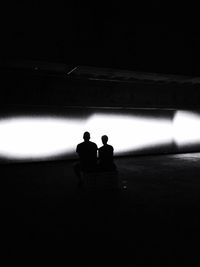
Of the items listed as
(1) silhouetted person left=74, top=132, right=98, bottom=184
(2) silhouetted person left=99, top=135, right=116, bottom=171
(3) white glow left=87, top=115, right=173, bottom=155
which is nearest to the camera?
(2) silhouetted person left=99, top=135, right=116, bottom=171

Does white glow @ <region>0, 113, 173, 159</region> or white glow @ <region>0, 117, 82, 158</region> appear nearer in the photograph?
white glow @ <region>0, 117, 82, 158</region>

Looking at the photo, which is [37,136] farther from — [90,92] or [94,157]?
[94,157]

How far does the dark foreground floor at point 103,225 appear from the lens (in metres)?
2.80

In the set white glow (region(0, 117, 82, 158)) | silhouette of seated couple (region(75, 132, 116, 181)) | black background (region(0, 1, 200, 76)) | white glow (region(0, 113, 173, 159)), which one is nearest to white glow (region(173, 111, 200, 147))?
white glow (region(0, 113, 173, 159))

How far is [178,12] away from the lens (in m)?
9.17

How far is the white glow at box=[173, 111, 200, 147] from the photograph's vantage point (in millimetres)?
15173

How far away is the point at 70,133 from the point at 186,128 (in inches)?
293

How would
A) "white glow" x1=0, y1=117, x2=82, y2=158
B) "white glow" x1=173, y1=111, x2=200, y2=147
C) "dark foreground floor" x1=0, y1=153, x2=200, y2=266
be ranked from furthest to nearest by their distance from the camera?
"white glow" x1=173, y1=111, x2=200, y2=147 → "white glow" x1=0, y1=117, x2=82, y2=158 → "dark foreground floor" x1=0, y1=153, x2=200, y2=266

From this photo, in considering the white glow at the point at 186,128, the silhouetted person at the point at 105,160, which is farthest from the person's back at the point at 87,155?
the white glow at the point at 186,128

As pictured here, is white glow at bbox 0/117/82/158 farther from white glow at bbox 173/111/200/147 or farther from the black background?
white glow at bbox 173/111/200/147

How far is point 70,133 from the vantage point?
12.3 m

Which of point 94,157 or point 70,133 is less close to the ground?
point 70,133

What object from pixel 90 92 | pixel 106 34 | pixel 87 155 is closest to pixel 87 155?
pixel 87 155

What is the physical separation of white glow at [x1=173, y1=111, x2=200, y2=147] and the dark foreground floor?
29.9 feet
